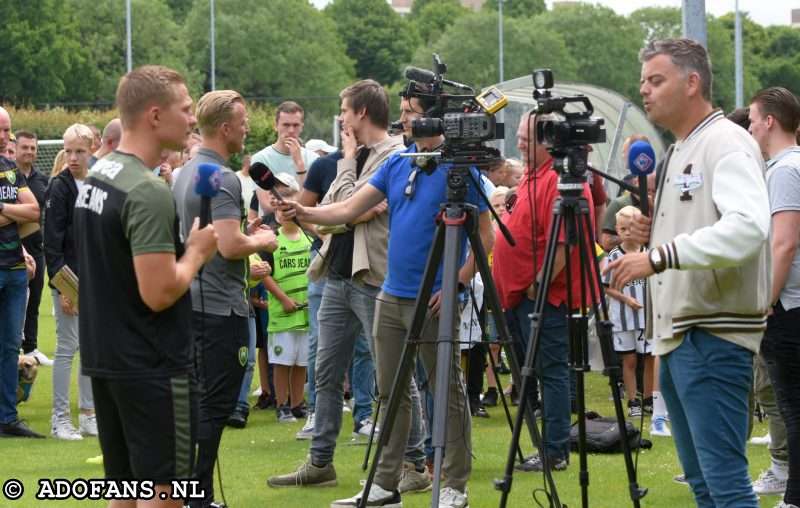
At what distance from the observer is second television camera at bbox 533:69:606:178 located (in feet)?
16.9

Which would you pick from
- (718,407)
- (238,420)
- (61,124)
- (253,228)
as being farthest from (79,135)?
(61,124)

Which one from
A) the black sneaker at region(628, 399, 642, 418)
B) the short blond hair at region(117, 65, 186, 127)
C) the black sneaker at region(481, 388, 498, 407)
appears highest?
the short blond hair at region(117, 65, 186, 127)

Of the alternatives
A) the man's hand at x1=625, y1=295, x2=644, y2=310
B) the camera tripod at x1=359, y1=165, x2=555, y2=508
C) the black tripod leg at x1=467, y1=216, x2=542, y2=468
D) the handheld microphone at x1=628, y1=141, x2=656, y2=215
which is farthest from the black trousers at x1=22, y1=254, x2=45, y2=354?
the handheld microphone at x1=628, y1=141, x2=656, y2=215

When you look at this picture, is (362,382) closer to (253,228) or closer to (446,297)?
(253,228)

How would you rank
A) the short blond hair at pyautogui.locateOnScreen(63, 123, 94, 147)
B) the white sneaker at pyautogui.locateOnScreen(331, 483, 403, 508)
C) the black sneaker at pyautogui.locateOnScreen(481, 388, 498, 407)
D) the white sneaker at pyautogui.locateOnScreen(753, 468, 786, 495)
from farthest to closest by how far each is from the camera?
1. the black sneaker at pyautogui.locateOnScreen(481, 388, 498, 407)
2. the short blond hair at pyautogui.locateOnScreen(63, 123, 94, 147)
3. the white sneaker at pyautogui.locateOnScreen(753, 468, 786, 495)
4. the white sneaker at pyautogui.locateOnScreen(331, 483, 403, 508)

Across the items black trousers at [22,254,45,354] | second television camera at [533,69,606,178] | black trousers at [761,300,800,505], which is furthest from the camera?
black trousers at [22,254,45,354]

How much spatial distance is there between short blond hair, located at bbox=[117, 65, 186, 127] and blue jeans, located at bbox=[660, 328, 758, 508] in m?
2.27

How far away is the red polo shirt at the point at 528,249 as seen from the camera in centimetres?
757

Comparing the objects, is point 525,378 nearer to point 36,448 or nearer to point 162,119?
point 162,119

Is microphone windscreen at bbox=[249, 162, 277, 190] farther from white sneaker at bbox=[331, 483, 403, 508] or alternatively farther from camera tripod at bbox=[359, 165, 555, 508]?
white sneaker at bbox=[331, 483, 403, 508]

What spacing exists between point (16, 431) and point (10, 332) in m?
0.81

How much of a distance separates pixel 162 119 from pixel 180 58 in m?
83.8

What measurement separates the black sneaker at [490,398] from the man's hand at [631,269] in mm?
6354

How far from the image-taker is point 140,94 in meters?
4.46
